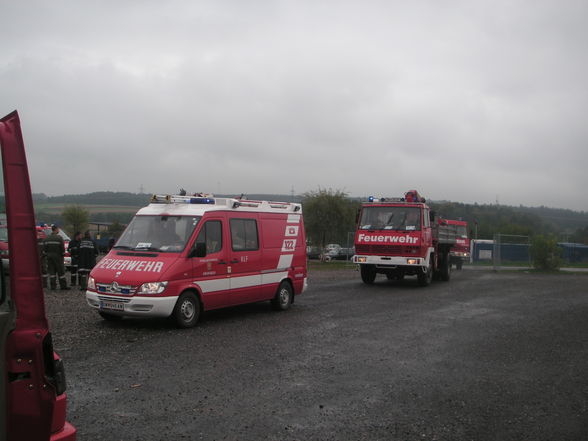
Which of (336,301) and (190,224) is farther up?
(190,224)

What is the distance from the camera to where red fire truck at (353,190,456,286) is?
18.0 meters

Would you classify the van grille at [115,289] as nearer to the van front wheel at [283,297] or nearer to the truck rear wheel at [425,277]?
the van front wheel at [283,297]

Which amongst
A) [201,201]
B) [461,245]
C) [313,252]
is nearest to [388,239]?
[201,201]

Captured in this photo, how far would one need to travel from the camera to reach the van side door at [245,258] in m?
11.3

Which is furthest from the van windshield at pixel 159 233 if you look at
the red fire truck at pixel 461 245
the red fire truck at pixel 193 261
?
the red fire truck at pixel 461 245

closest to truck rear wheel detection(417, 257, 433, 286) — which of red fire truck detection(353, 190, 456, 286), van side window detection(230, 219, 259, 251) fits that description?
red fire truck detection(353, 190, 456, 286)

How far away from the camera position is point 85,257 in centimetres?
1630

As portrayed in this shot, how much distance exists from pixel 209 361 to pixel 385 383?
7.86 feet

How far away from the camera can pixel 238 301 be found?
1153 cm

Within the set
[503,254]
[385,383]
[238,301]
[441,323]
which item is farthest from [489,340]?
[503,254]

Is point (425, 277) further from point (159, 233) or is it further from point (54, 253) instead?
point (54, 253)

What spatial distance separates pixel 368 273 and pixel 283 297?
763 cm

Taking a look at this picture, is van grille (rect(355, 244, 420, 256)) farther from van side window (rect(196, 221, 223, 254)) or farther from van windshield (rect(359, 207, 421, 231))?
van side window (rect(196, 221, 223, 254))

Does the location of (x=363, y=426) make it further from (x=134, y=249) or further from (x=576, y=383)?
(x=134, y=249)
